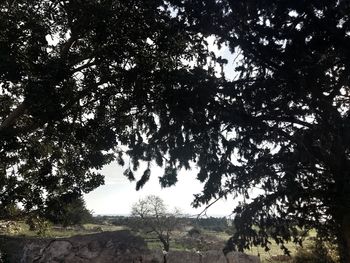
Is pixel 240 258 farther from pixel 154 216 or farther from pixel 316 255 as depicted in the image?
pixel 154 216

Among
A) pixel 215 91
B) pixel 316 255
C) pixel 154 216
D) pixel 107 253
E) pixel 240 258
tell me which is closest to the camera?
pixel 215 91

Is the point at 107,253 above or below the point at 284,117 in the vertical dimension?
below

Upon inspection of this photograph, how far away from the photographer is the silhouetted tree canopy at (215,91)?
9.08 m

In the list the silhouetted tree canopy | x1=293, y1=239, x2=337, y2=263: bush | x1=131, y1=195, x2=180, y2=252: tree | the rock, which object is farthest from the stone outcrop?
x1=131, y1=195, x2=180, y2=252: tree

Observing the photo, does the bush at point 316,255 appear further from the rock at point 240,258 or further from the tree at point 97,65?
the tree at point 97,65

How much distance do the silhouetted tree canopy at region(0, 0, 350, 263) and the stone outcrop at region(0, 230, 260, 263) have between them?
303cm

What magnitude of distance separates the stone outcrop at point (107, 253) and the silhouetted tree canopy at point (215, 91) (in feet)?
9.95

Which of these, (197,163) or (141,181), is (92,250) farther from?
(197,163)

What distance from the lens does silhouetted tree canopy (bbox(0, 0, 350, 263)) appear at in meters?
9.08

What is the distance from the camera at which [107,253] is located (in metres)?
13.2

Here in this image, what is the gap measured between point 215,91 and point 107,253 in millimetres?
7669

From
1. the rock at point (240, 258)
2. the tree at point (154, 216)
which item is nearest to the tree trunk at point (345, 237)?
the rock at point (240, 258)

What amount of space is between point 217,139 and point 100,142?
3.82 meters

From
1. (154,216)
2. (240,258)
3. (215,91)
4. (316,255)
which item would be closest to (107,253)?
(240,258)
